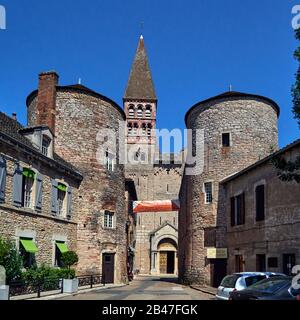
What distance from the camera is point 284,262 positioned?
61.9ft

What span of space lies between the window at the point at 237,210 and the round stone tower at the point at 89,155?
27.3 feet

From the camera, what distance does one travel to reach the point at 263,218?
70.3 ft

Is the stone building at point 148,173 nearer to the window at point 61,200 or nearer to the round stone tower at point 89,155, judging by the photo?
the round stone tower at point 89,155

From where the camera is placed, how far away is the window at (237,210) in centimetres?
2452

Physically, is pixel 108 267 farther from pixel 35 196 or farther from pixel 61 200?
pixel 35 196

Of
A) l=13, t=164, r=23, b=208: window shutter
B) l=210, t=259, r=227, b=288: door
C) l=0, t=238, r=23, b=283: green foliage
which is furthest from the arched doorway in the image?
l=0, t=238, r=23, b=283: green foliage

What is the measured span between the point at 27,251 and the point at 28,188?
3.11 m

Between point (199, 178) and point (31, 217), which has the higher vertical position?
point (199, 178)

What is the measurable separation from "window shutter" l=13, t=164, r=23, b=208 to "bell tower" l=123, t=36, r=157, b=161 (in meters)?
43.9

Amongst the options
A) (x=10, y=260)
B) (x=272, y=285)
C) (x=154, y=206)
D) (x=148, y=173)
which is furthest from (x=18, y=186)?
(x=148, y=173)

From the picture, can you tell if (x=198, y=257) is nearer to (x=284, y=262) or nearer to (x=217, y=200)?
(x=217, y=200)

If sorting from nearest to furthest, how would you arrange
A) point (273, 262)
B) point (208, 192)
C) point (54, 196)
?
point (273, 262) → point (54, 196) → point (208, 192)
